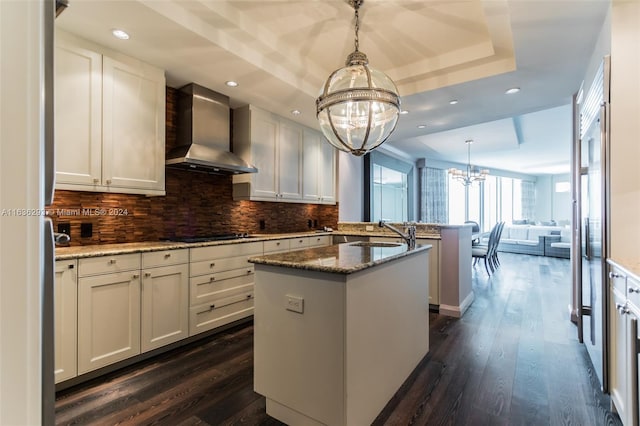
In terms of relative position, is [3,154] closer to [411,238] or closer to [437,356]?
[411,238]

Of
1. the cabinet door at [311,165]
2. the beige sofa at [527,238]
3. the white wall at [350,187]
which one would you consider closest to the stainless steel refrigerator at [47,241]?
the cabinet door at [311,165]

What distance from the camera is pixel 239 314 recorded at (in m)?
3.20

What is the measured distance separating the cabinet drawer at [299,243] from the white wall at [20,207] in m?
3.36

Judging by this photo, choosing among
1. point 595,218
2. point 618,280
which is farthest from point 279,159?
point 618,280

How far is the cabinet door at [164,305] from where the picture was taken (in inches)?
96.2

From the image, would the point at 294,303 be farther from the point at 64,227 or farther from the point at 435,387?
the point at 64,227

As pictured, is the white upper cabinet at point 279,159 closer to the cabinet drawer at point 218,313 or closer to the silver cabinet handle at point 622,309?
the cabinet drawer at point 218,313

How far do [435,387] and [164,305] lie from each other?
2159mm

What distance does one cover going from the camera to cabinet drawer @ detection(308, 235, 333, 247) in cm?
429

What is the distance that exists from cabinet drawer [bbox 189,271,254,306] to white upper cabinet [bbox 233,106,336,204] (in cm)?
101

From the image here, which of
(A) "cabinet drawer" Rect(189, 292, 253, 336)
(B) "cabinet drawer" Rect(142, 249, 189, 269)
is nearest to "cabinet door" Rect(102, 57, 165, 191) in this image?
(B) "cabinet drawer" Rect(142, 249, 189, 269)

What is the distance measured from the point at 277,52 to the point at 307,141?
1741mm

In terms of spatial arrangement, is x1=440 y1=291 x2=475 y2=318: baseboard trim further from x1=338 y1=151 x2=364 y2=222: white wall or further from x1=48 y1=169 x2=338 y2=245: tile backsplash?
x1=48 y1=169 x2=338 y2=245: tile backsplash

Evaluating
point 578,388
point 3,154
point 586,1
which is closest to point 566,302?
point 578,388
